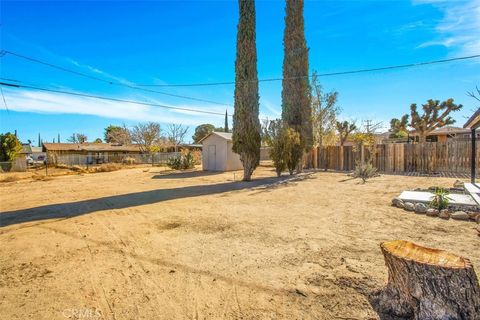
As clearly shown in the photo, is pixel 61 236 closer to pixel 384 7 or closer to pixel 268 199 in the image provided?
pixel 268 199

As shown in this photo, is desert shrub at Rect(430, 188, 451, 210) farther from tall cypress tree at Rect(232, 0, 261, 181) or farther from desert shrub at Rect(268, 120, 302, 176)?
desert shrub at Rect(268, 120, 302, 176)

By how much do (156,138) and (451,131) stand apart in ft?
116

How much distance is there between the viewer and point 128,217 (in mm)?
5824

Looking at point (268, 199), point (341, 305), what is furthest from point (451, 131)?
point (341, 305)

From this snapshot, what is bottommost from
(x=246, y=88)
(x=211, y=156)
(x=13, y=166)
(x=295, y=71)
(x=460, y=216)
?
(x=460, y=216)

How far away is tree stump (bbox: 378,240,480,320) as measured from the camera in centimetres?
195

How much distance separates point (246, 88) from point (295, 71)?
489 cm

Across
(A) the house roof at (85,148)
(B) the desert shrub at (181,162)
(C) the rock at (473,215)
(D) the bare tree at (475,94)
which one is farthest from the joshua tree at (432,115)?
(A) the house roof at (85,148)

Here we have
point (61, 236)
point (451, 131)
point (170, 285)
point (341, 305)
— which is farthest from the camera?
point (451, 131)

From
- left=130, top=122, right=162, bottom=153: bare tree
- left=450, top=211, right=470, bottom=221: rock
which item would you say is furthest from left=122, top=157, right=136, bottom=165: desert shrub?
left=450, top=211, right=470, bottom=221: rock

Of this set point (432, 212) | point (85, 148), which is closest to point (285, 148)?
point (432, 212)

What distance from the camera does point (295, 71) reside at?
15523mm

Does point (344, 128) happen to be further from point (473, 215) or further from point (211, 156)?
point (473, 215)

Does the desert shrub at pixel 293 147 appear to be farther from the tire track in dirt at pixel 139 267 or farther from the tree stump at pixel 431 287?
the tree stump at pixel 431 287
